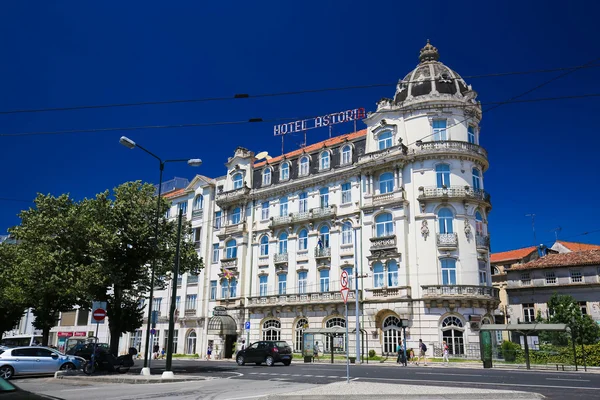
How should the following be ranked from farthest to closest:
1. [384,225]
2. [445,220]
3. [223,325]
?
[223,325]
[384,225]
[445,220]

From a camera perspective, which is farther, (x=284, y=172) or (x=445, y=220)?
(x=284, y=172)

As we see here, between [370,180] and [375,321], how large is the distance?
12.2 m

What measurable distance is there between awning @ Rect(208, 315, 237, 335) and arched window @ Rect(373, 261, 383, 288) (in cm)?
1604

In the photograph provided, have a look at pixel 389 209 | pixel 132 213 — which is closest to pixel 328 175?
pixel 389 209

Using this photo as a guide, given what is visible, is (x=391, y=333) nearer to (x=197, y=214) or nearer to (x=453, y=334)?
(x=453, y=334)

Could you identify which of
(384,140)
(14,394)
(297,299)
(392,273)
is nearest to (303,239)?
(297,299)

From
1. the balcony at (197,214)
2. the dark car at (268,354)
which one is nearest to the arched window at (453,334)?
the dark car at (268,354)

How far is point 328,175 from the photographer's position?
47.2 meters

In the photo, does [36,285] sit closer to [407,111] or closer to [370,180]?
[370,180]

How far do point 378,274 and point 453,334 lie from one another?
7.59 m

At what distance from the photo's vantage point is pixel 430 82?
43969mm

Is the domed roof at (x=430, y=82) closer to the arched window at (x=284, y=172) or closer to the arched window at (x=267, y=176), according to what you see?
the arched window at (x=284, y=172)

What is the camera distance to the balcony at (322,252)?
150 ft

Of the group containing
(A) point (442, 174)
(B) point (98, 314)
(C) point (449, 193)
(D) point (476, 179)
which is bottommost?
(B) point (98, 314)
